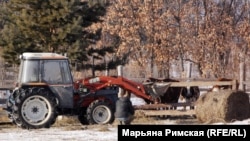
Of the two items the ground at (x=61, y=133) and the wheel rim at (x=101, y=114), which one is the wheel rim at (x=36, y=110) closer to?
the ground at (x=61, y=133)

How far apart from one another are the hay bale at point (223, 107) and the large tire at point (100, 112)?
2.48 m

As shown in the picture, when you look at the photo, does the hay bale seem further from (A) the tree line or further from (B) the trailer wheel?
(A) the tree line

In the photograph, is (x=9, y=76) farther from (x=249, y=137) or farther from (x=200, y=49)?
(x=249, y=137)

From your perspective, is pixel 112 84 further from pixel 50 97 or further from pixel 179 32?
pixel 179 32

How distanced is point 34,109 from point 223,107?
514 centimetres

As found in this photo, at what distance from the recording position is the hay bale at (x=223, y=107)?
16016 mm

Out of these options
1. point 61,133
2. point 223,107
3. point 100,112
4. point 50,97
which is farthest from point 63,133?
point 223,107

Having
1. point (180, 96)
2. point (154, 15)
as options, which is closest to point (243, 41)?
point (154, 15)

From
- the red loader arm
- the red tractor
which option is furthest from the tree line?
the red tractor

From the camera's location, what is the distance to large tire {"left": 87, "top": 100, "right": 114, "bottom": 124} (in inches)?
658

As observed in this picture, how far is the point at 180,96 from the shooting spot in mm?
20234

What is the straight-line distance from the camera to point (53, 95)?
16.4 metres

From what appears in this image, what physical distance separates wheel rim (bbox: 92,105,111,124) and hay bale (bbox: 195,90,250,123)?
2.55m

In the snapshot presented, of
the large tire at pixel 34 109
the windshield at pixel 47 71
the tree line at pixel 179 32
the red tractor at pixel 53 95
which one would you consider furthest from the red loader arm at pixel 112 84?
the tree line at pixel 179 32
